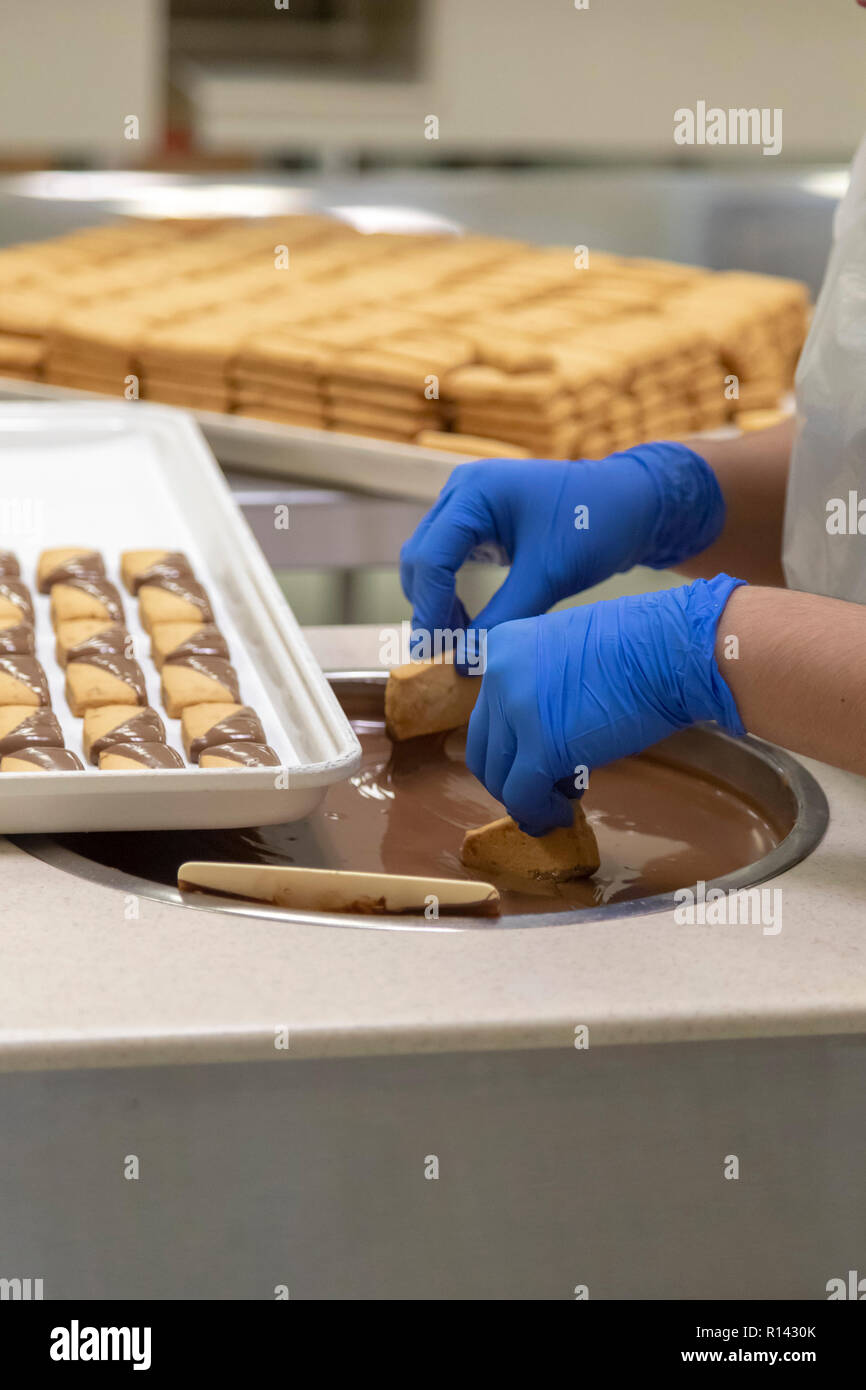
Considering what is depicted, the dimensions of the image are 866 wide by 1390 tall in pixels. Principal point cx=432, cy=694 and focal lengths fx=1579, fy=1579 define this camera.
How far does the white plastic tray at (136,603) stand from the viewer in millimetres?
1084

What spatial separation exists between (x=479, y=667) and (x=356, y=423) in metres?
0.96

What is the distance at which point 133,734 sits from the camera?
48.7 inches

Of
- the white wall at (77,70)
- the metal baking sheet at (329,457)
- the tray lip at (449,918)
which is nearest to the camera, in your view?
the tray lip at (449,918)

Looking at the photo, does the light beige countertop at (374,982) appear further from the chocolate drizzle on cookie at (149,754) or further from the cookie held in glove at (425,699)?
the cookie held in glove at (425,699)

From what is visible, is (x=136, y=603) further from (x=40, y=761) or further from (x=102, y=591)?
(x=40, y=761)

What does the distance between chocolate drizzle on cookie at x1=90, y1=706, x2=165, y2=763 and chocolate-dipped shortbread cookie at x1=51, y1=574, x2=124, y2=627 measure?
25 cm

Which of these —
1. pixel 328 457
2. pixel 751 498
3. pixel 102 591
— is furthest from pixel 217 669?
pixel 328 457

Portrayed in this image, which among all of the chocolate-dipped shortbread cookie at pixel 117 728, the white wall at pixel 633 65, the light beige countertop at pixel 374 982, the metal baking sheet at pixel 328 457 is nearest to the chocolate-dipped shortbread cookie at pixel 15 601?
the chocolate-dipped shortbread cookie at pixel 117 728

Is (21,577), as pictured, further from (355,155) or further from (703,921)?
(355,155)

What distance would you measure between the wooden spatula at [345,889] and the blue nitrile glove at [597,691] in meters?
0.13

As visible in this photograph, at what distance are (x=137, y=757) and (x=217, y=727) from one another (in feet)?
0.25

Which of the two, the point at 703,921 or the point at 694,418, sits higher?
the point at 694,418
